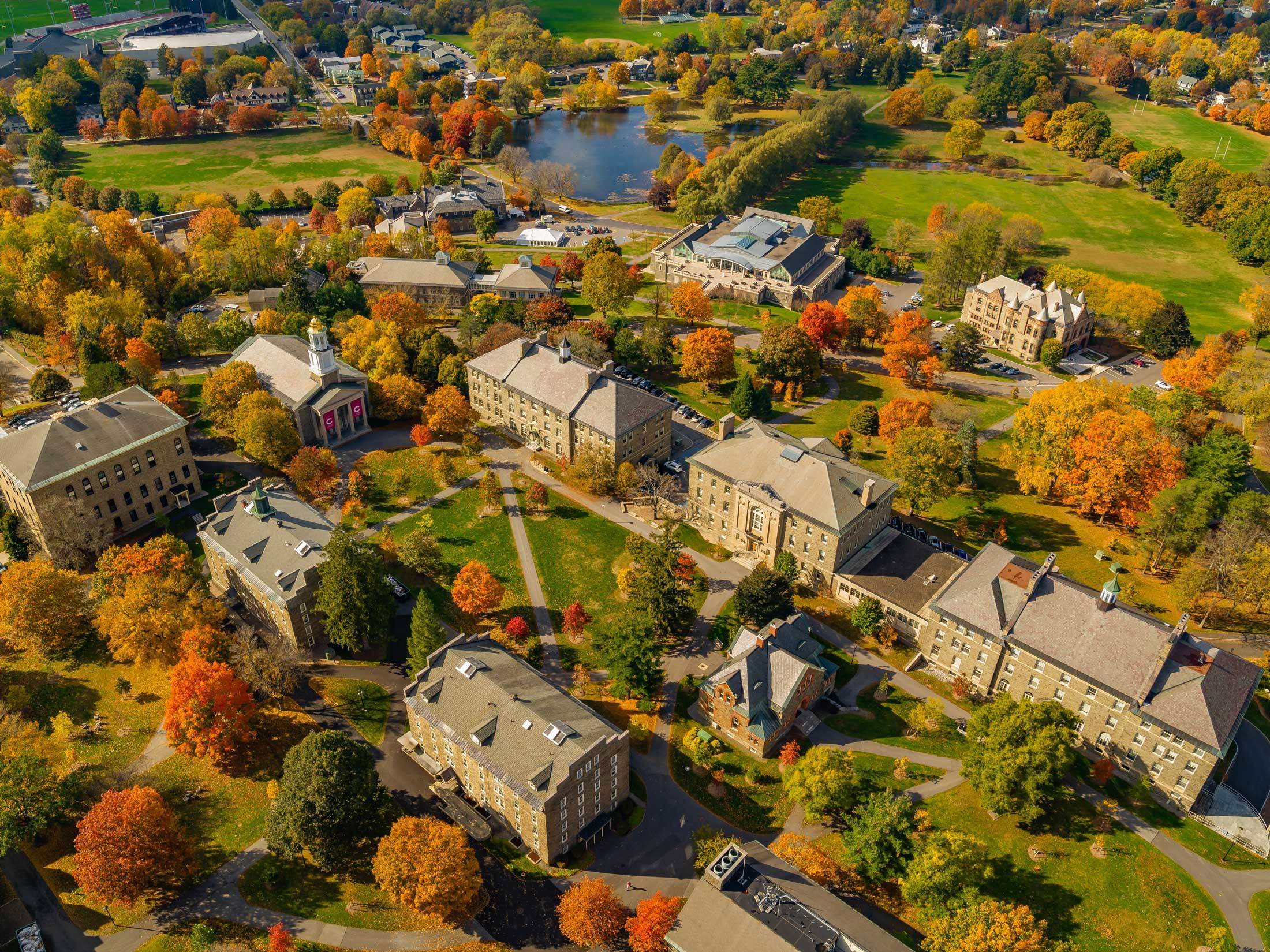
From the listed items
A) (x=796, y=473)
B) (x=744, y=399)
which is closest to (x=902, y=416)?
(x=744, y=399)

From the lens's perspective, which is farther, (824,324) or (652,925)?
(824,324)

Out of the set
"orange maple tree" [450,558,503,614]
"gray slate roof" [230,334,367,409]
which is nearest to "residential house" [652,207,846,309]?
"gray slate roof" [230,334,367,409]

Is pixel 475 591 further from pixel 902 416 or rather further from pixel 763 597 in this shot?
pixel 902 416

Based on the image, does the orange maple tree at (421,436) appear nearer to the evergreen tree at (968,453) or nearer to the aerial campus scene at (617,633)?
the aerial campus scene at (617,633)

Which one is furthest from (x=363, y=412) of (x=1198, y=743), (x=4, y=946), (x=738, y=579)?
(x=1198, y=743)

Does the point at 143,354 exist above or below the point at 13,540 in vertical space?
above

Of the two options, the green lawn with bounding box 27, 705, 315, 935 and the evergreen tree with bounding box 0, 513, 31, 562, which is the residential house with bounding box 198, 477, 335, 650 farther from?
the evergreen tree with bounding box 0, 513, 31, 562

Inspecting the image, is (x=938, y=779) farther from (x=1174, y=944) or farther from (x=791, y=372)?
(x=791, y=372)
